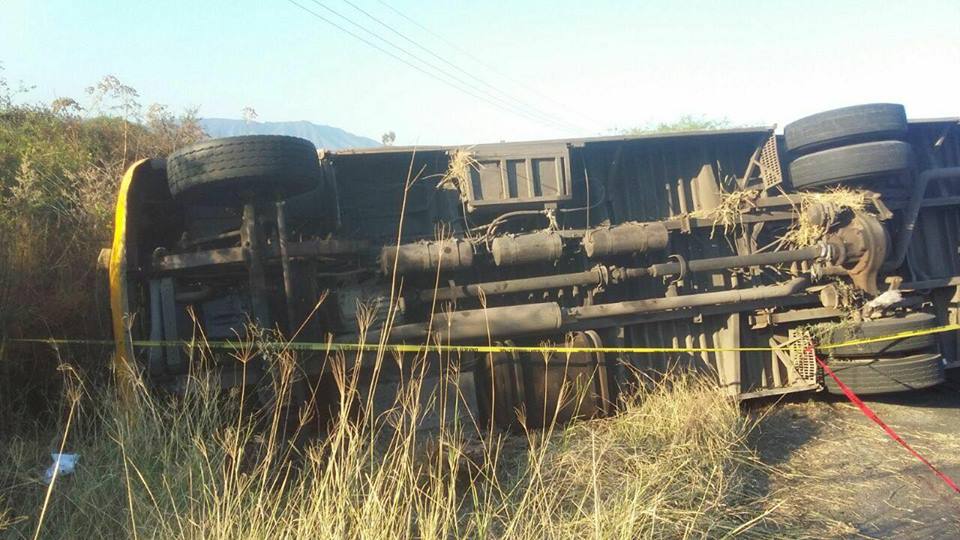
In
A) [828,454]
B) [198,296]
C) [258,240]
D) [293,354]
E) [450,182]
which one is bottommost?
[828,454]

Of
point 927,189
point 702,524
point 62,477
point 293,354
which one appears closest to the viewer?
point 702,524

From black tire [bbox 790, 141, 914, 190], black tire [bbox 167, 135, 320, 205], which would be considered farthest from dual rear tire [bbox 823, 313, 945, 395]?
black tire [bbox 167, 135, 320, 205]

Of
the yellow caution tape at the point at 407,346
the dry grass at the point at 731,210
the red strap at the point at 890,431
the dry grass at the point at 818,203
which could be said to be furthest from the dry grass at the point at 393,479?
the dry grass at the point at 818,203

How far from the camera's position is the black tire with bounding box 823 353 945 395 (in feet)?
17.6

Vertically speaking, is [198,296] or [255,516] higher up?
[198,296]

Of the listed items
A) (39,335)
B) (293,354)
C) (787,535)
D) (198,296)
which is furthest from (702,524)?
(39,335)

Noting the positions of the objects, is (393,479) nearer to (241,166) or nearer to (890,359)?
(241,166)

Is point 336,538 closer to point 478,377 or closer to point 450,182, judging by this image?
point 478,377

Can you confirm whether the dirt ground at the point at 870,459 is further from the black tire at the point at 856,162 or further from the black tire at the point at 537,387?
the black tire at the point at 856,162

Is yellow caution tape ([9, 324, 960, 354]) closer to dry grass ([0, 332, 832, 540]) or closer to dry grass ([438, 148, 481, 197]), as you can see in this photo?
dry grass ([0, 332, 832, 540])

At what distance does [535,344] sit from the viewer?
17.2ft

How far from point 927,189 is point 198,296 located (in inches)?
308

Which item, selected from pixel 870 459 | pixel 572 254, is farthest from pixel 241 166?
pixel 870 459

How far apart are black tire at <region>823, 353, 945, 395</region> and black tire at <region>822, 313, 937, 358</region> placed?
0.25 ft
